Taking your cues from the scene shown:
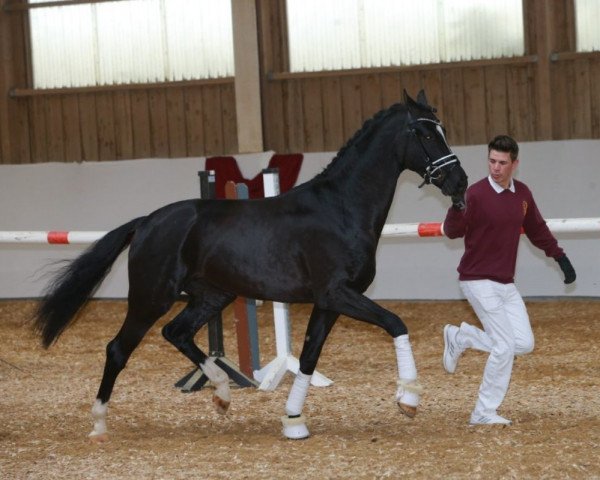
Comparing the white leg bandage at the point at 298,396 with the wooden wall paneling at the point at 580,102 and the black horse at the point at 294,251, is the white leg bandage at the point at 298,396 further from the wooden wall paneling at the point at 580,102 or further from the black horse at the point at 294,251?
the wooden wall paneling at the point at 580,102

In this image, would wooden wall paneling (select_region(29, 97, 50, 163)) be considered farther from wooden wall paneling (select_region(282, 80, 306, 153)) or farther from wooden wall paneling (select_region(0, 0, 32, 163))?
wooden wall paneling (select_region(282, 80, 306, 153))

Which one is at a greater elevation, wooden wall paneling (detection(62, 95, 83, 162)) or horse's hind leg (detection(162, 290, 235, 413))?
wooden wall paneling (detection(62, 95, 83, 162))

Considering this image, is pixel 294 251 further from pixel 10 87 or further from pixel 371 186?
pixel 10 87

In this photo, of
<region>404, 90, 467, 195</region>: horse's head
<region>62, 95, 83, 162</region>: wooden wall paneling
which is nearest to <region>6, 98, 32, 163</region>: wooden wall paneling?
<region>62, 95, 83, 162</region>: wooden wall paneling

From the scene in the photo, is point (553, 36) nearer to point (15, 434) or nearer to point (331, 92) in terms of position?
point (331, 92)

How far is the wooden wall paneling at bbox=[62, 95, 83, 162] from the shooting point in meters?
14.2

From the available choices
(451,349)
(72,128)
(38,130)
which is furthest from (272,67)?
(451,349)

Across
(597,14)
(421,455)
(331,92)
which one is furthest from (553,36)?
(421,455)

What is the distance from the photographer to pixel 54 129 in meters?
14.3

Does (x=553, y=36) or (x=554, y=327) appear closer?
(x=554, y=327)

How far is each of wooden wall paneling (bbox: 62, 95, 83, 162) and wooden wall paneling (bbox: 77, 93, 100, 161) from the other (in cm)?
5

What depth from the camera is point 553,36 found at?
12.1 m

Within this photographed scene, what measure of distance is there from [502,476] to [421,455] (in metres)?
0.55

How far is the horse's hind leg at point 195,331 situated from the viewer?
6504 millimetres
